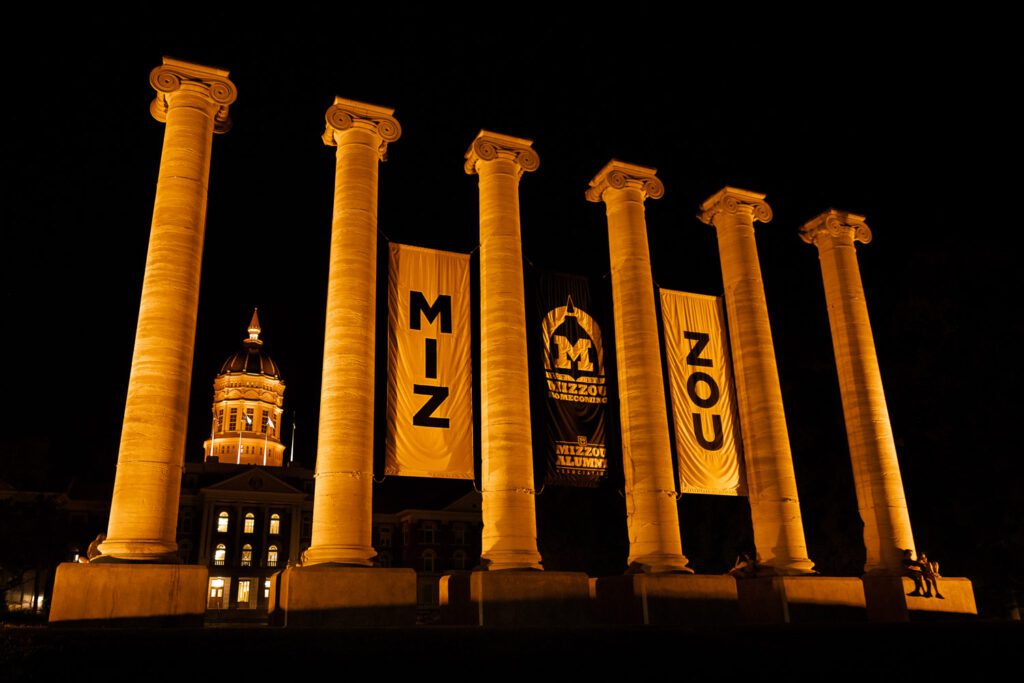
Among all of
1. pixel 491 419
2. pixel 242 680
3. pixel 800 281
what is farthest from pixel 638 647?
pixel 800 281

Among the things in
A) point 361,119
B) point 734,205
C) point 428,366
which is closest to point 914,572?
point 734,205

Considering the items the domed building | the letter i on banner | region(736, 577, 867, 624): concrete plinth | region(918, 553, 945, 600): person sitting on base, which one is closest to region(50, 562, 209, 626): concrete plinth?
the letter i on banner

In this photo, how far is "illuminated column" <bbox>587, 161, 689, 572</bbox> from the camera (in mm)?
31672

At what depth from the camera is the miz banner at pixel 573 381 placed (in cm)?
3145

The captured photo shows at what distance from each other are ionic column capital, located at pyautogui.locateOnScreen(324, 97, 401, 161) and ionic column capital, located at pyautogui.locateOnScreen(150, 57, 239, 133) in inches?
146

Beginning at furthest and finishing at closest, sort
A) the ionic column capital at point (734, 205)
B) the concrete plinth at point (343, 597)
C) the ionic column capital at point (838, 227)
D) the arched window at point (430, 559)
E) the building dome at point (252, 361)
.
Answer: the building dome at point (252, 361) < the arched window at point (430, 559) < the ionic column capital at point (838, 227) < the ionic column capital at point (734, 205) < the concrete plinth at point (343, 597)

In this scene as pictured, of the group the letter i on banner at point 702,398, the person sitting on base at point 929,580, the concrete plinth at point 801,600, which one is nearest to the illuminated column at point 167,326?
the letter i on banner at point 702,398

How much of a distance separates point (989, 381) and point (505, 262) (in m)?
27.4

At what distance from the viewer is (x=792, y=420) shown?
51719mm

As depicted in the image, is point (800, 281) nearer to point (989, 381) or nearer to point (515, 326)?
point (989, 381)

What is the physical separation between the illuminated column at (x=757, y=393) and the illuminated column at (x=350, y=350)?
15914 millimetres

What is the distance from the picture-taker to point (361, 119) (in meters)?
32.7

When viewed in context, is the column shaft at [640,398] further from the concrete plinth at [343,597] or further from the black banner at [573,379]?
the concrete plinth at [343,597]

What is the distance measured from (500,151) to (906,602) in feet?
78.7
